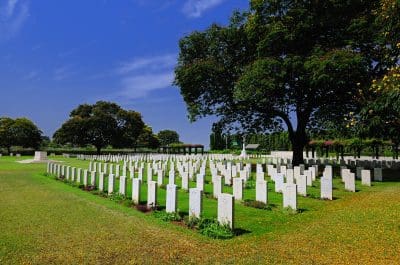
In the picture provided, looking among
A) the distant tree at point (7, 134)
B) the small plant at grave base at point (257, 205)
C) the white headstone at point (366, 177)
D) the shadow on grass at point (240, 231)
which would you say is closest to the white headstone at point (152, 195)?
the small plant at grave base at point (257, 205)

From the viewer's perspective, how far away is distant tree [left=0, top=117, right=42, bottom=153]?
63.8m

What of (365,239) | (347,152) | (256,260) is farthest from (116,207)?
(347,152)

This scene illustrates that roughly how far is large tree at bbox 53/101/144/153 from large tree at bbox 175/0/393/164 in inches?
1499

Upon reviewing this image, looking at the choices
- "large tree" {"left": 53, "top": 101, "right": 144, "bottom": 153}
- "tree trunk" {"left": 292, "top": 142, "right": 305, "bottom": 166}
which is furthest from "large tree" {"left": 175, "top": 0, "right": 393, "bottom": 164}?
"large tree" {"left": 53, "top": 101, "right": 144, "bottom": 153}

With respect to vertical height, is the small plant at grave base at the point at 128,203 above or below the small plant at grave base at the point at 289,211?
below

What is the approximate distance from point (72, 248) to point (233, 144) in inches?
2717

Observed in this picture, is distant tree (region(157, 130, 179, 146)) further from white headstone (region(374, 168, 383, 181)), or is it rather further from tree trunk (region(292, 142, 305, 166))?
white headstone (region(374, 168, 383, 181))

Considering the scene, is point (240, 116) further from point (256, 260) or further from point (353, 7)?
point (256, 260)

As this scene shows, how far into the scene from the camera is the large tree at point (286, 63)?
65.0 feet

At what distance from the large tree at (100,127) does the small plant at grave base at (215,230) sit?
55.6m

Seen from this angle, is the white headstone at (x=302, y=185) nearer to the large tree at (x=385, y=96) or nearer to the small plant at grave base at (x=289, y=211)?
the large tree at (x=385, y=96)

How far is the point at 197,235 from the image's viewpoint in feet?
25.6

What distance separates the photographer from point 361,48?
2078cm

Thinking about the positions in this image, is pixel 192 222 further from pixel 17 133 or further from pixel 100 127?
pixel 17 133
